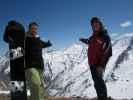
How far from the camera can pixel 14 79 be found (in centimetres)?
840

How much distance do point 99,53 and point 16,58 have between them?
8.29 ft

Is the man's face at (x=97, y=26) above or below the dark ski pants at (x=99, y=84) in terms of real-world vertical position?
above

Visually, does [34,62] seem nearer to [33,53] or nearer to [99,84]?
[33,53]

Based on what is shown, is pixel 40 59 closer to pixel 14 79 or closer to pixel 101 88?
pixel 14 79

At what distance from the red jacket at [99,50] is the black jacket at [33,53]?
4.98 feet

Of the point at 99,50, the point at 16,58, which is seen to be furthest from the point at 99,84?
the point at 16,58

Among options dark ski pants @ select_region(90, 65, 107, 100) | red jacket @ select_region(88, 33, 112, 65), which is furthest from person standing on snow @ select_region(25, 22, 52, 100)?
dark ski pants @ select_region(90, 65, 107, 100)

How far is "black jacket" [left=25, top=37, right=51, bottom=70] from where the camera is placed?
9.12 m

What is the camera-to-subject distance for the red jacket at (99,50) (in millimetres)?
9344

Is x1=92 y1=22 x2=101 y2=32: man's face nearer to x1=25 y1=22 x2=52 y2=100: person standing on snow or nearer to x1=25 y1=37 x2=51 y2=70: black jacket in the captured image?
x1=25 y1=22 x2=52 y2=100: person standing on snow

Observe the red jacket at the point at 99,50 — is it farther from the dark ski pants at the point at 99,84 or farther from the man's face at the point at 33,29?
the man's face at the point at 33,29

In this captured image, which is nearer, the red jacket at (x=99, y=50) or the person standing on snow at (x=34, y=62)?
the person standing on snow at (x=34, y=62)

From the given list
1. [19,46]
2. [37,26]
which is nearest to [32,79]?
[19,46]

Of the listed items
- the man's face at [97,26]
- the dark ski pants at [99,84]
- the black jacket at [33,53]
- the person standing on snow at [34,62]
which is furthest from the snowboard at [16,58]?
the man's face at [97,26]
